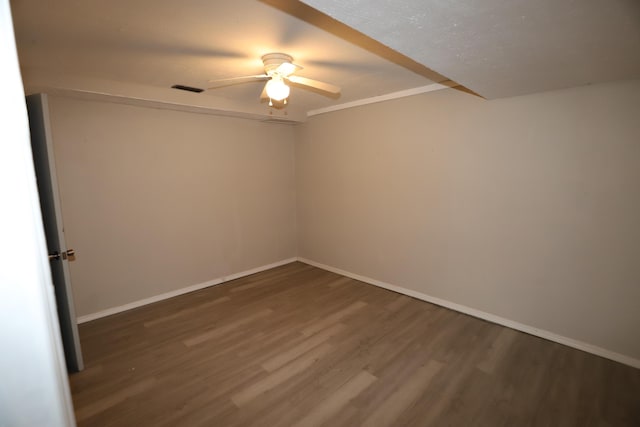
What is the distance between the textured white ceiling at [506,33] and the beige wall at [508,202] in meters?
0.57

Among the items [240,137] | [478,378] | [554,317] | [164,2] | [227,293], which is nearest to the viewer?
[164,2]

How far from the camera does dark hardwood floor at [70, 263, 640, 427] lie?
187 cm

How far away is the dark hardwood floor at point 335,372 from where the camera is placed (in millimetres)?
1865

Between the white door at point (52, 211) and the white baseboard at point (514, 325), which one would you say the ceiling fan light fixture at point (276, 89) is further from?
the white baseboard at point (514, 325)

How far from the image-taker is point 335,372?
2.26 metres

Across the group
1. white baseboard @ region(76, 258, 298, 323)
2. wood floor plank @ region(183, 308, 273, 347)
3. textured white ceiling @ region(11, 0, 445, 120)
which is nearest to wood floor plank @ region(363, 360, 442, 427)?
wood floor plank @ region(183, 308, 273, 347)

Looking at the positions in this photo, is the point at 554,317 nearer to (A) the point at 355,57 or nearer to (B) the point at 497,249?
(B) the point at 497,249

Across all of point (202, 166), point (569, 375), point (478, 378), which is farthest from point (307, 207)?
point (569, 375)

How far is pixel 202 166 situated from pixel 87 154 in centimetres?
115

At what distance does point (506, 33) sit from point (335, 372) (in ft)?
7.74

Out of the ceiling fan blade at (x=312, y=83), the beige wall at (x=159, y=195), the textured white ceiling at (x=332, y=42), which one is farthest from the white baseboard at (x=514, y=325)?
the ceiling fan blade at (x=312, y=83)

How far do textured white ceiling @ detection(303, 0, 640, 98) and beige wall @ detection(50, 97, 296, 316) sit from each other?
2.91 metres

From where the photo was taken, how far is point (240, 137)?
161 inches

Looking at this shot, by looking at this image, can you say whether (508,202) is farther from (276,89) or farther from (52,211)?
(52,211)
